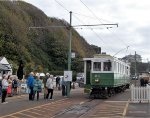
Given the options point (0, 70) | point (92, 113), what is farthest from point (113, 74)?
point (0, 70)

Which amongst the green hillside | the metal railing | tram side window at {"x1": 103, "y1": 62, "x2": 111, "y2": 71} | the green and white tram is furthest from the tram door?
the green hillside

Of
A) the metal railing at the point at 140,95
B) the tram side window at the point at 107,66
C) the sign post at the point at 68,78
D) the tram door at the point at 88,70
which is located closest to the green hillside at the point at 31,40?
the tram door at the point at 88,70

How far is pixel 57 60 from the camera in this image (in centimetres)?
8325

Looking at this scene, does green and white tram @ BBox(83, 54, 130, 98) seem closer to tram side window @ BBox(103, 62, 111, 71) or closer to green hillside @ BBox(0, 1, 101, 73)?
tram side window @ BBox(103, 62, 111, 71)

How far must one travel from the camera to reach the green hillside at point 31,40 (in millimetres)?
64875

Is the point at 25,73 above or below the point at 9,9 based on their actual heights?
below

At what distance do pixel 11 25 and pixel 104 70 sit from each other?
125ft

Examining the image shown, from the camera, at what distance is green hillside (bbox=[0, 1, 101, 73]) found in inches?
2554

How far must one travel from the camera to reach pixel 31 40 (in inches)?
3098

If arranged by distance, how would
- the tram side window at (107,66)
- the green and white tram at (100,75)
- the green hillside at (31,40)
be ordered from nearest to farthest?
1. the green and white tram at (100,75)
2. the tram side window at (107,66)
3. the green hillside at (31,40)

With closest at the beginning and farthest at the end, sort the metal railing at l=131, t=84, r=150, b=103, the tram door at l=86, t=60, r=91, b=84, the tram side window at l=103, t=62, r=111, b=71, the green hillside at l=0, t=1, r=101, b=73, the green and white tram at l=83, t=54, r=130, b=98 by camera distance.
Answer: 1. the metal railing at l=131, t=84, r=150, b=103
2. the green and white tram at l=83, t=54, r=130, b=98
3. the tram side window at l=103, t=62, r=111, b=71
4. the tram door at l=86, t=60, r=91, b=84
5. the green hillside at l=0, t=1, r=101, b=73

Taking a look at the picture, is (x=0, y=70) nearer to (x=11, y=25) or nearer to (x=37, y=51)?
(x=11, y=25)

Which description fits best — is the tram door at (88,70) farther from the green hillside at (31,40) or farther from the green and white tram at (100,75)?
the green hillside at (31,40)

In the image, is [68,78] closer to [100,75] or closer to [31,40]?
[100,75]
